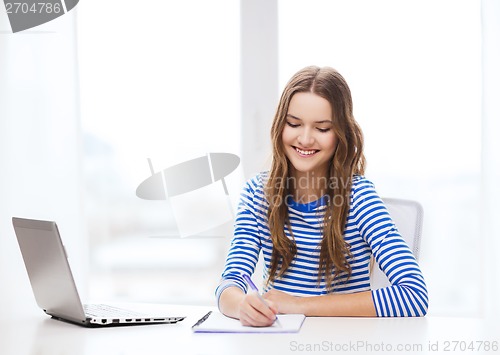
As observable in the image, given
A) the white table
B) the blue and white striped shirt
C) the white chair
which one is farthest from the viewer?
the white chair

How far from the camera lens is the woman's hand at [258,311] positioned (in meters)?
1.40

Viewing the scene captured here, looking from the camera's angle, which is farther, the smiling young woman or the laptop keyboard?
the smiling young woman

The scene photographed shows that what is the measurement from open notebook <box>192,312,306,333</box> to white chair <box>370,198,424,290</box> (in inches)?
17.1

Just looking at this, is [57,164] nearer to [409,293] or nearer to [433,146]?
[433,146]

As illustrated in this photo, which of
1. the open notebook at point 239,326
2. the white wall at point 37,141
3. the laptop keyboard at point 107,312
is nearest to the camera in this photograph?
the open notebook at point 239,326

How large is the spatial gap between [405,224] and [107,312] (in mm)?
794

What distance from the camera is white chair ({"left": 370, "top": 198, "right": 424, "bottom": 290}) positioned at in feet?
6.08

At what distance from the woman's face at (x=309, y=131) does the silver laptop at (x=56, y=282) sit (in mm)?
509

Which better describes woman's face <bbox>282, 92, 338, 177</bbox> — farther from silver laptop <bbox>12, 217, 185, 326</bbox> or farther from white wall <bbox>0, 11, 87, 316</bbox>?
white wall <bbox>0, 11, 87, 316</bbox>

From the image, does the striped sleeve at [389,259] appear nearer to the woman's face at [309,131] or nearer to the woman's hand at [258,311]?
the woman's face at [309,131]

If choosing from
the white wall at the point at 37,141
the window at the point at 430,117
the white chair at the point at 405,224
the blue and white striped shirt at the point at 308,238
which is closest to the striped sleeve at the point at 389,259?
the blue and white striped shirt at the point at 308,238

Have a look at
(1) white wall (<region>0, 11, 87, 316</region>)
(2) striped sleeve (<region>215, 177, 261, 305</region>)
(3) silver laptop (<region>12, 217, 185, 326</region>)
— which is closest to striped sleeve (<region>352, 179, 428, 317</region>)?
(2) striped sleeve (<region>215, 177, 261, 305</region>)

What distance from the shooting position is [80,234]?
3094 millimetres

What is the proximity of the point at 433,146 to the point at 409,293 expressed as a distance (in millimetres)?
1361
